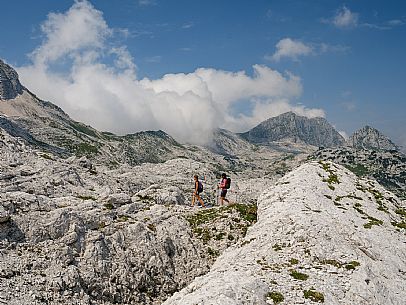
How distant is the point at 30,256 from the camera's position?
27859 mm

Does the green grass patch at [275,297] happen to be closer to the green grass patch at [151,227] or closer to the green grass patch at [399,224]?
the green grass patch at [151,227]

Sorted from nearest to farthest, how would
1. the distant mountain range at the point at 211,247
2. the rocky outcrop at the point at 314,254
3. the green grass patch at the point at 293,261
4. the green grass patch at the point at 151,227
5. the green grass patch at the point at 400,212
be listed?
1. the rocky outcrop at the point at 314,254
2. the distant mountain range at the point at 211,247
3. the green grass patch at the point at 293,261
4. the green grass patch at the point at 151,227
5. the green grass patch at the point at 400,212

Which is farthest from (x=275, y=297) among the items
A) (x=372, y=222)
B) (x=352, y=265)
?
(x=372, y=222)

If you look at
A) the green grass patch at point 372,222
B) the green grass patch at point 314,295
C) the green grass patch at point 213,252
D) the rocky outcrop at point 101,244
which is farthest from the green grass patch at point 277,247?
the green grass patch at point 213,252

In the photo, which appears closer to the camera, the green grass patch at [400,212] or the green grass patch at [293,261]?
the green grass patch at [293,261]

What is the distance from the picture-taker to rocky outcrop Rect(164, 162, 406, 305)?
20125 millimetres

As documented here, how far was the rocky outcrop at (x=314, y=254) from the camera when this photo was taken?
66.0 feet

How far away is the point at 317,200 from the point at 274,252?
11.2 metres

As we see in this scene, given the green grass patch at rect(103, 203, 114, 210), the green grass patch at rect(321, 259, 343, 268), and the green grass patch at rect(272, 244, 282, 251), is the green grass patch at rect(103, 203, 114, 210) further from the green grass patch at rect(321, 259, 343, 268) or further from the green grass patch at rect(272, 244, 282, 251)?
the green grass patch at rect(321, 259, 343, 268)

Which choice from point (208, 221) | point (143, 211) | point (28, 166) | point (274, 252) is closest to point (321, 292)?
point (274, 252)

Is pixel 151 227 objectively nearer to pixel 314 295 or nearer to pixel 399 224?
pixel 314 295

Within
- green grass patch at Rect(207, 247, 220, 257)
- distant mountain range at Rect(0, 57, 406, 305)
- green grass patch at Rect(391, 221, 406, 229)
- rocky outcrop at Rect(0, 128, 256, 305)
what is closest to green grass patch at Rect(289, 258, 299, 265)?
distant mountain range at Rect(0, 57, 406, 305)

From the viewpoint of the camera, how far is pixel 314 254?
25.1 m

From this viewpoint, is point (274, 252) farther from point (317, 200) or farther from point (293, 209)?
point (317, 200)
